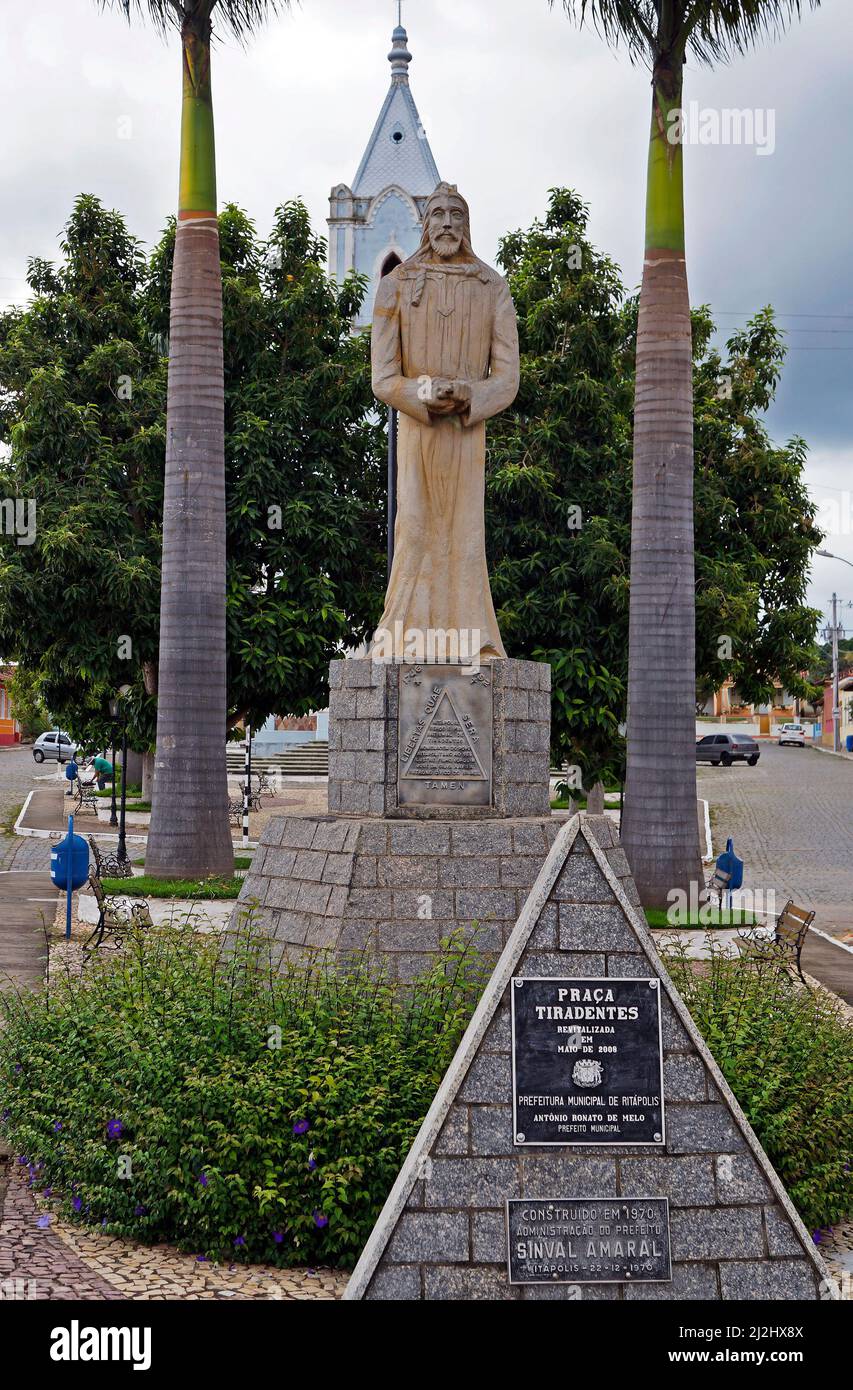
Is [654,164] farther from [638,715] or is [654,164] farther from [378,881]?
[378,881]

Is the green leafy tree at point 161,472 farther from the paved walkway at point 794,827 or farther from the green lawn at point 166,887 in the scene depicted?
the paved walkway at point 794,827

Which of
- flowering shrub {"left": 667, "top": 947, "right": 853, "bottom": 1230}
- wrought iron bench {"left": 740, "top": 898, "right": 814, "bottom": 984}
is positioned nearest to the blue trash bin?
wrought iron bench {"left": 740, "top": 898, "right": 814, "bottom": 984}

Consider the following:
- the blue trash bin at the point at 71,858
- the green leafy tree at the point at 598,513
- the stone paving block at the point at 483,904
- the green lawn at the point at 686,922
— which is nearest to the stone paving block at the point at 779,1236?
the stone paving block at the point at 483,904

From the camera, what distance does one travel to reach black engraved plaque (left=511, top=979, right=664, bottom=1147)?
496 cm

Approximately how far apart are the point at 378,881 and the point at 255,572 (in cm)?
1131

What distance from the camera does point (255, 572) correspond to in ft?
60.2

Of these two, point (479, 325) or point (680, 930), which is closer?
point (479, 325)

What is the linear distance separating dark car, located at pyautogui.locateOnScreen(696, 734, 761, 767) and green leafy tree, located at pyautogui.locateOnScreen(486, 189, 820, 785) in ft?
94.7

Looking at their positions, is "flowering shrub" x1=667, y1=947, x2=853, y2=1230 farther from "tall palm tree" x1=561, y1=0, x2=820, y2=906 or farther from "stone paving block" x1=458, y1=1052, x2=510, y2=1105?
"tall palm tree" x1=561, y1=0, x2=820, y2=906

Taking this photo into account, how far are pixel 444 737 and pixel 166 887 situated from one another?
742 cm

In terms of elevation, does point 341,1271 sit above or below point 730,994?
below

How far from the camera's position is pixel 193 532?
14.8 meters

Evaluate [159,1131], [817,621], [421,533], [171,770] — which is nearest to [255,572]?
[171,770]

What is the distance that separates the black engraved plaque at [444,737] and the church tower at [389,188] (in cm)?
3190
